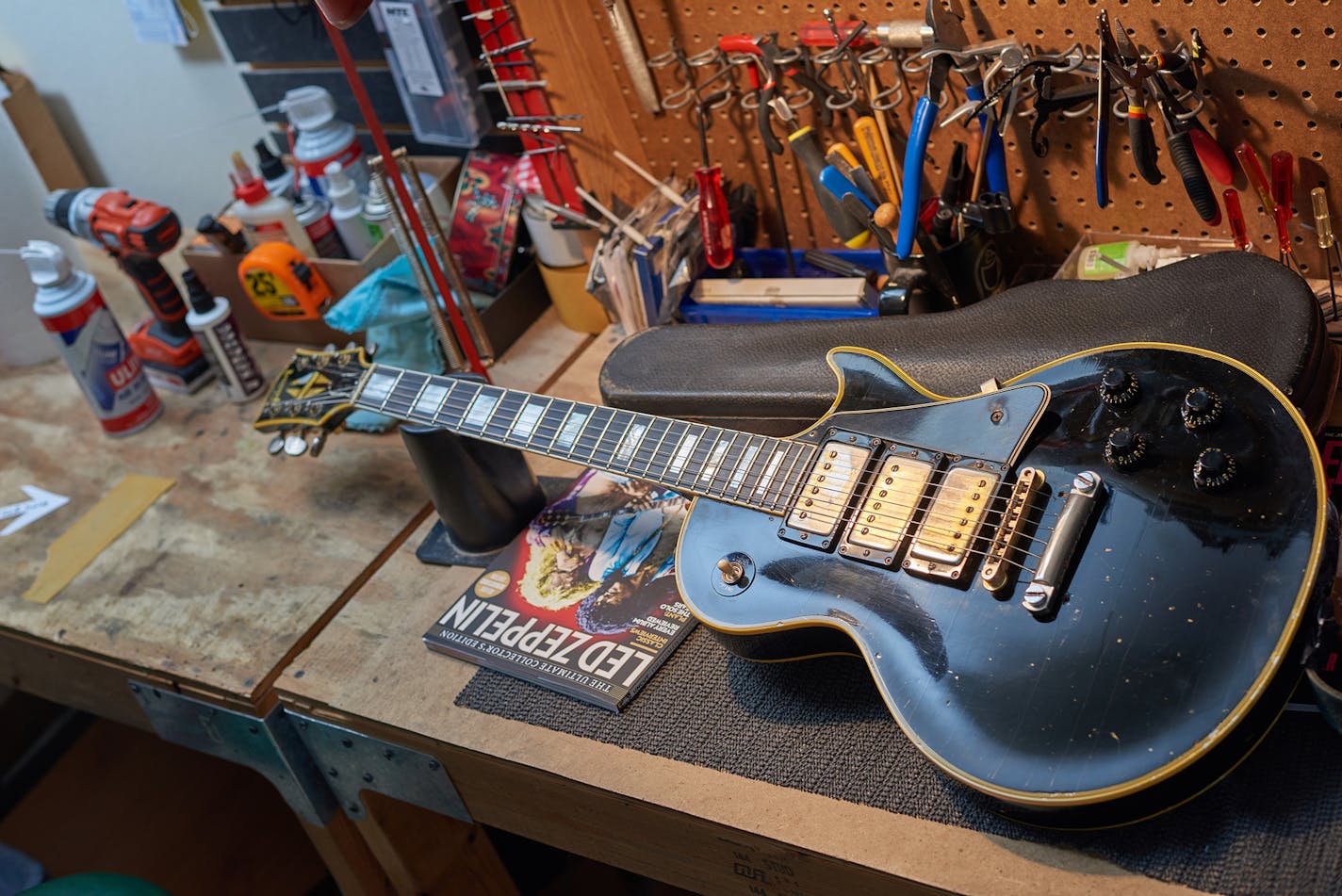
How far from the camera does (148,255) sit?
1.60m

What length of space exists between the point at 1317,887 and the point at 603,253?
97 cm

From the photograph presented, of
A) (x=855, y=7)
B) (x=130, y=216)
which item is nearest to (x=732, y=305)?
(x=855, y=7)

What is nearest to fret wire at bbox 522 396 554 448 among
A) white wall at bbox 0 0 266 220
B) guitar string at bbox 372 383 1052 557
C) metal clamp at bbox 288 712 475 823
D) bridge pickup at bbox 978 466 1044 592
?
guitar string at bbox 372 383 1052 557

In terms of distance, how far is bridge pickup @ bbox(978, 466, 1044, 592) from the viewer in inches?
34.7

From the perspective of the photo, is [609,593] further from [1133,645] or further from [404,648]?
[1133,645]

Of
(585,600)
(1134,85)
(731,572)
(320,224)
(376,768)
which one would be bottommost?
(376,768)

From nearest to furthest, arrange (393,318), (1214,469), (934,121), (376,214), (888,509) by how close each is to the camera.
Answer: (1214,469)
(888,509)
(934,121)
(393,318)
(376,214)

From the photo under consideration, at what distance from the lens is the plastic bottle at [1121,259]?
3.93ft

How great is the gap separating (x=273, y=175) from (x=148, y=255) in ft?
0.77

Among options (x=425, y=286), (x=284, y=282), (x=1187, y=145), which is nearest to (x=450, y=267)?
(x=425, y=286)

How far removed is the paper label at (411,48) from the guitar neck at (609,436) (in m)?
0.53

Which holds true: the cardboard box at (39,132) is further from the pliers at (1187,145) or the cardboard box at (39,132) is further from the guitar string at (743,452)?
the pliers at (1187,145)

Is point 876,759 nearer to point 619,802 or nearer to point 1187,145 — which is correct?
point 619,802

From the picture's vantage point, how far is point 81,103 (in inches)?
86.5
